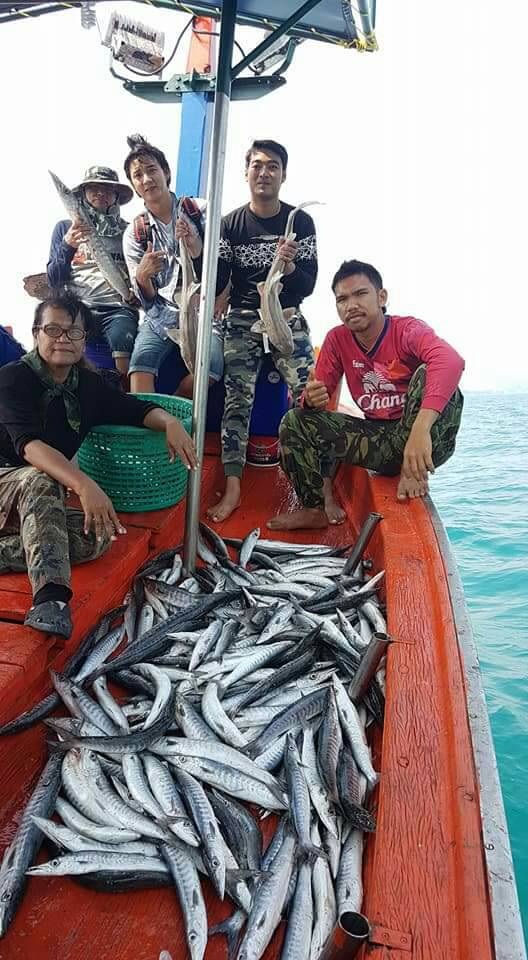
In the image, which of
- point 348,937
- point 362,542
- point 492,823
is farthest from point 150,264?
point 348,937

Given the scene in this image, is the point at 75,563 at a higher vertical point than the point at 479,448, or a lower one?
higher

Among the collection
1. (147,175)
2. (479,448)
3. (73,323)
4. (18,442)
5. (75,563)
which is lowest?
(479,448)

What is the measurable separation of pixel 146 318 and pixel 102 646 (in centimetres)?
316

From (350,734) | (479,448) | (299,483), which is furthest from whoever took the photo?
(479,448)

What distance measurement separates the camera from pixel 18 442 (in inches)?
118

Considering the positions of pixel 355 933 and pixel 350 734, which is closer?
pixel 355 933

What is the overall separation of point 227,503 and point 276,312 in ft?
5.10

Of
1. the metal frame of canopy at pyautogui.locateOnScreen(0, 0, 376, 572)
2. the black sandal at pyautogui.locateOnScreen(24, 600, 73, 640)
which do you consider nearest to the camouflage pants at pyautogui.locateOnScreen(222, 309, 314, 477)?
the metal frame of canopy at pyautogui.locateOnScreen(0, 0, 376, 572)

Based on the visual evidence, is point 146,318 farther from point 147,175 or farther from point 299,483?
point 299,483

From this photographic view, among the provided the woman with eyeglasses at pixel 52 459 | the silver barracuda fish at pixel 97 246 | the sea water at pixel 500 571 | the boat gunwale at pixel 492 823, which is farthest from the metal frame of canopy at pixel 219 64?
the sea water at pixel 500 571

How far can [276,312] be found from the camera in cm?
452

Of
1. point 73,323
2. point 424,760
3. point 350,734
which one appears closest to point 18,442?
point 73,323

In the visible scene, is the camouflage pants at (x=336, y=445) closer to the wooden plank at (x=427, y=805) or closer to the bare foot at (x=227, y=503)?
the bare foot at (x=227, y=503)

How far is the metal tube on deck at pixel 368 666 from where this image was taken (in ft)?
7.89
